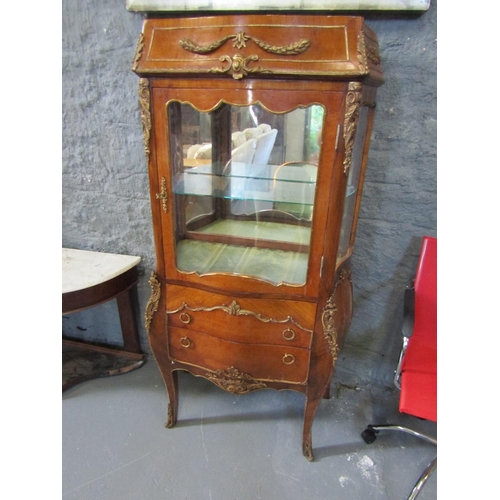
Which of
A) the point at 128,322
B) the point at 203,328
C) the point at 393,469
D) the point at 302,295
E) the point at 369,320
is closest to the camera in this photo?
the point at 302,295

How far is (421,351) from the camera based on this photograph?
1.57 m

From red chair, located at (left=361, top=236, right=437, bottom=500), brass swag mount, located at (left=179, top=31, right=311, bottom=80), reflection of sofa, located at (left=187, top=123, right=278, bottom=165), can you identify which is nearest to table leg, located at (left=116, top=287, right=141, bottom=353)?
reflection of sofa, located at (left=187, top=123, right=278, bottom=165)

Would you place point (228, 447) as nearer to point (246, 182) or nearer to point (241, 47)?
point (246, 182)

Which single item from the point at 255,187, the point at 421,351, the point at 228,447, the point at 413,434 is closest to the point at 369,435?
the point at 413,434

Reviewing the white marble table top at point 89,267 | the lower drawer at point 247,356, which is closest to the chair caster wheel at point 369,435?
the lower drawer at point 247,356

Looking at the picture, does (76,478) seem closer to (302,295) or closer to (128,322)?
(128,322)

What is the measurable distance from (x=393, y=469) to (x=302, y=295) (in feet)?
3.27

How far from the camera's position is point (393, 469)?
5.29 feet

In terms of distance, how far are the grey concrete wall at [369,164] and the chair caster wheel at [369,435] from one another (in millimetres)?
353

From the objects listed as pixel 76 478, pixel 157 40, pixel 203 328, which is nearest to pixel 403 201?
pixel 203 328

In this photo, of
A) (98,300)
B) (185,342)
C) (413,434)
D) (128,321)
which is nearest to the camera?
(185,342)

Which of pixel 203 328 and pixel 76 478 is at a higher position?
pixel 203 328

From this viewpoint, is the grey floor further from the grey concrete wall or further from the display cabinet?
the grey concrete wall

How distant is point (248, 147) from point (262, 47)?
0.40 m
